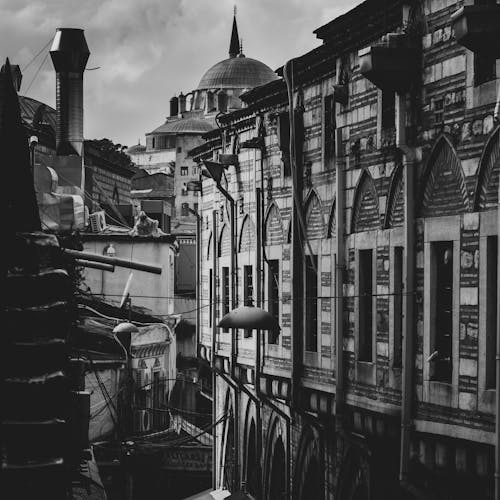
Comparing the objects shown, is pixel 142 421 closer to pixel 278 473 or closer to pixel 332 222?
pixel 278 473

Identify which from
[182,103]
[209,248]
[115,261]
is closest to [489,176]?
[115,261]

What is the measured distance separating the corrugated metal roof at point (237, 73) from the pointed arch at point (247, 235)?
98.1 m

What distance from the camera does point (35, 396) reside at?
17703 mm

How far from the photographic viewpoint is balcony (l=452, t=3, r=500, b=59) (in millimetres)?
15781

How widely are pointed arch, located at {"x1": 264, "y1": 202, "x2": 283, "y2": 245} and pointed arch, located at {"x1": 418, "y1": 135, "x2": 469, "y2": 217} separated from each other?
28.9 feet

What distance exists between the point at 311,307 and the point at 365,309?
3.64m

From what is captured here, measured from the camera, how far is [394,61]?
1847 cm

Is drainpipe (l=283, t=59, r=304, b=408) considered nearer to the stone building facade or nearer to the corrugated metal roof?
the stone building facade

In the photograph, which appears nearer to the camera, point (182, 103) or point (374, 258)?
point (374, 258)

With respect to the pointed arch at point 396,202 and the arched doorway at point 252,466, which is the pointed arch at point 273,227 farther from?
the pointed arch at point 396,202

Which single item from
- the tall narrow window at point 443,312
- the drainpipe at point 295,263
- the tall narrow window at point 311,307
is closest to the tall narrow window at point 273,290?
the drainpipe at point 295,263

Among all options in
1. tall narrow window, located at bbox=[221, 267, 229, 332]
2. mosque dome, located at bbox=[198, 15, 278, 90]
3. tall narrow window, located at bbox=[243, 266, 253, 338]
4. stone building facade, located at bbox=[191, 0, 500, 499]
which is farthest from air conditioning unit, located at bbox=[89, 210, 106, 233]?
mosque dome, located at bbox=[198, 15, 278, 90]

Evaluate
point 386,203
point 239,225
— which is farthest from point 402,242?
point 239,225

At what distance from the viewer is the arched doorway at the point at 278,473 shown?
27.7m
